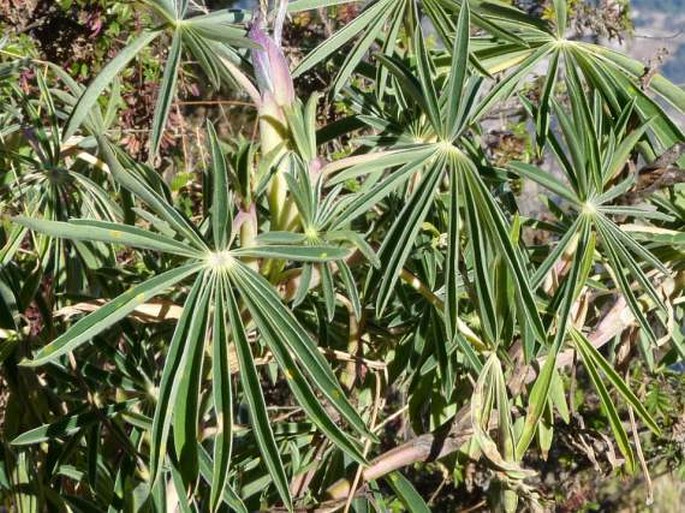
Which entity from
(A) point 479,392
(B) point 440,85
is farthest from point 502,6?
(A) point 479,392

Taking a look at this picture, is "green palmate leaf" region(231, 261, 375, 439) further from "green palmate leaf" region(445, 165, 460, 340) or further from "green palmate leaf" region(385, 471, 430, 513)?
"green palmate leaf" region(385, 471, 430, 513)

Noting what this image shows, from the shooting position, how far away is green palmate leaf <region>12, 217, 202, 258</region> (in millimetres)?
669

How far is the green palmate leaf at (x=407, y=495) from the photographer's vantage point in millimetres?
982

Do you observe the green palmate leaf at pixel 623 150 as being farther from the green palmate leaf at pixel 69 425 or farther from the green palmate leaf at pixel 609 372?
the green palmate leaf at pixel 69 425

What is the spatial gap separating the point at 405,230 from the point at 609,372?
11.4 inches

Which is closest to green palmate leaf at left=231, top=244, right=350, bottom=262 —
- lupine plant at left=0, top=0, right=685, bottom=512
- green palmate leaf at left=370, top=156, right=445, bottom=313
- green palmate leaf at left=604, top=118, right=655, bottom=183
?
lupine plant at left=0, top=0, right=685, bottom=512

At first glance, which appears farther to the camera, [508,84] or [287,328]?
[508,84]

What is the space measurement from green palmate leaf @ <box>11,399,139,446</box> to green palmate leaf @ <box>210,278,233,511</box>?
0.83ft

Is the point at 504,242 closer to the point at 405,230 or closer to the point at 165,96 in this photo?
the point at 405,230

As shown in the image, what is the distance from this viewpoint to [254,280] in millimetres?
749

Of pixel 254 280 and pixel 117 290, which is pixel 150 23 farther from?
pixel 254 280

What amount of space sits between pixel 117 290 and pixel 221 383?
0.35 metres

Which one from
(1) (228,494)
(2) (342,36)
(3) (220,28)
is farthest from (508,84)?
(1) (228,494)

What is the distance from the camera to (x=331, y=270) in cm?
88
